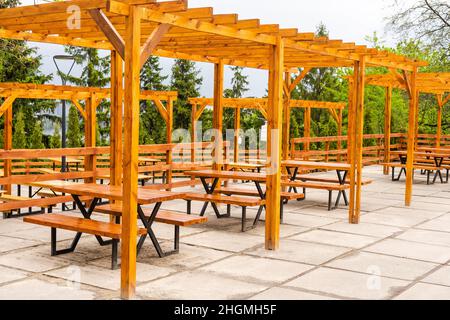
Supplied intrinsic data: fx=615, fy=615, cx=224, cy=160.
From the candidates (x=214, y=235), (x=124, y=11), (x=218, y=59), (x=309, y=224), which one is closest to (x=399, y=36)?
(x=218, y=59)

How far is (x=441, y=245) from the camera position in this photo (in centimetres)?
786

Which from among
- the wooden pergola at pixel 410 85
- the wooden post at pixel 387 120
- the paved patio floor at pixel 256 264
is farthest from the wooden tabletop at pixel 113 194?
the wooden post at pixel 387 120

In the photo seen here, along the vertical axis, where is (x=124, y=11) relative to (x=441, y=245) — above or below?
above

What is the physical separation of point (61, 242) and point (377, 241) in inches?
158

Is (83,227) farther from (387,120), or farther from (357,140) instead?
(387,120)

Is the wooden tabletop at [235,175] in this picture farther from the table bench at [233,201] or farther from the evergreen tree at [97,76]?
the evergreen tree at [97,76]

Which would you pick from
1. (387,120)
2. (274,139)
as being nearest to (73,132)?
(387,120)

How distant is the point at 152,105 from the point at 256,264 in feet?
87.8

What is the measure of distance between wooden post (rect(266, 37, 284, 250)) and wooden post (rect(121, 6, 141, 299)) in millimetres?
2497

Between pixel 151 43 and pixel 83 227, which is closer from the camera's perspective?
pixel 151 43

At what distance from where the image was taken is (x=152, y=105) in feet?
107
